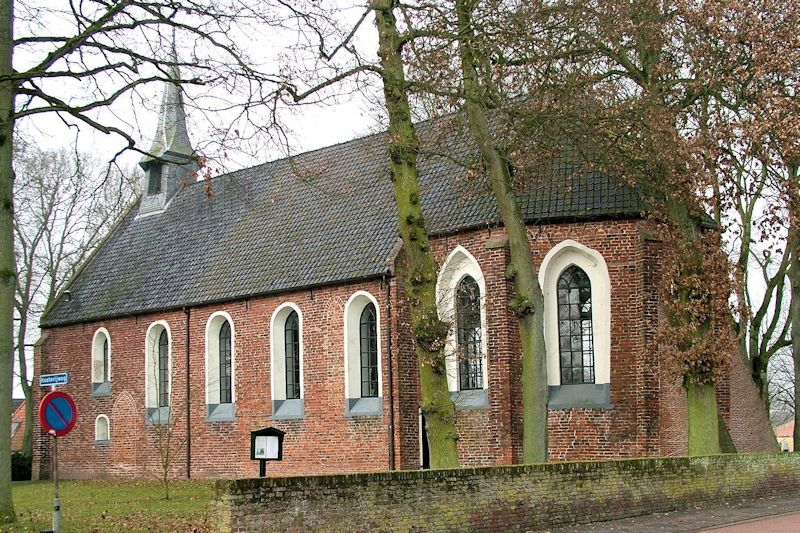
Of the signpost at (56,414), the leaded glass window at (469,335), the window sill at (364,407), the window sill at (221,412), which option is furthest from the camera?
the window sill at (221,412)

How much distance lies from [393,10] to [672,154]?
5.47 metres

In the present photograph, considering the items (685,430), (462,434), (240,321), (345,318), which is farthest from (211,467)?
(685,430)

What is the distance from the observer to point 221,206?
32031 millimetres

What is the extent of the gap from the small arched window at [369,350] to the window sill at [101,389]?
10.9 metres

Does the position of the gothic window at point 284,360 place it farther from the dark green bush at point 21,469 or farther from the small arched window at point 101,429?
the dark green bush at point 21,469

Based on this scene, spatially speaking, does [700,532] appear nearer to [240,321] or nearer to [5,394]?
[5,394]

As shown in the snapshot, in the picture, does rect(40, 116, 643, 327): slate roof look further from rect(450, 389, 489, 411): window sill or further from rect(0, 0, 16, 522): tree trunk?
rect(0, 0, 16, 522): tree trunk

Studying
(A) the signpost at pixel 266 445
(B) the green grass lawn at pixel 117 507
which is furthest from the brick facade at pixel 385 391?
(A) the signpost at pixel 266 445

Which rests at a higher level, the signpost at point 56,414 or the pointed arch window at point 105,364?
the pointed arch window at point 105,364

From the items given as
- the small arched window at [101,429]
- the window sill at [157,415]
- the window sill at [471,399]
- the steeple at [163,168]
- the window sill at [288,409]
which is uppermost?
the steeple at [163,168]

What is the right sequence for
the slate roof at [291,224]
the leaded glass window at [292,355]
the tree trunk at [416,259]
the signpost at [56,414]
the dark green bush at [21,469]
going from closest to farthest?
the signpost at [56,414]
the tree trunk at [416,259]
the slate roof at [291,224]
the leaded glass window at [292,355]
the dark green bush at [21,469]

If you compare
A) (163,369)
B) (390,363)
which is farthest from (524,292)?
(163,369)

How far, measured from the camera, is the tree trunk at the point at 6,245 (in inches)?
554

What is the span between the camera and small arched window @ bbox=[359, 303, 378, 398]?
78.9 feet
